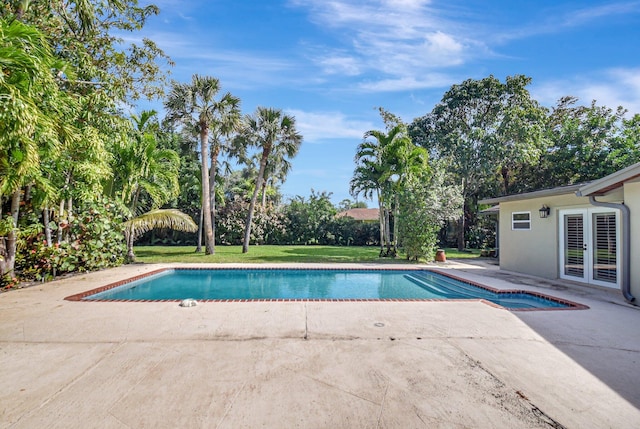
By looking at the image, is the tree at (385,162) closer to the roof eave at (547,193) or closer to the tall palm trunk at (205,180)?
the roof eave at (547,193)

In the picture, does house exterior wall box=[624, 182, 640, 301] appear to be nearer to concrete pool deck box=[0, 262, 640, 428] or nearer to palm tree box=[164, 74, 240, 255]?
concrete pool deck box=[0, 262, 640, 428]

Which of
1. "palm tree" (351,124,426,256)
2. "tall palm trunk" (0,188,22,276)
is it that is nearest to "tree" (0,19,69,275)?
"tall palm trunk" (0,188,22,276)

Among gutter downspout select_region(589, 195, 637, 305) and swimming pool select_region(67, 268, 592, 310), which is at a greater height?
gutter downspout select_region(589, 195, 637, 305)

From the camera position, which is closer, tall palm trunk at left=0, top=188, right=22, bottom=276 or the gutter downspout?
the gutter downspout

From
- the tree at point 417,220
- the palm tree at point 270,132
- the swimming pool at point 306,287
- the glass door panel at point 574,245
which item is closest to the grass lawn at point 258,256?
the tree at point 417,220

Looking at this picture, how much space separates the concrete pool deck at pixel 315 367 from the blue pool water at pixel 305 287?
2.30m

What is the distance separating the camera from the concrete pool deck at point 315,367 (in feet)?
9.21

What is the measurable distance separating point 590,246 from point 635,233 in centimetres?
230

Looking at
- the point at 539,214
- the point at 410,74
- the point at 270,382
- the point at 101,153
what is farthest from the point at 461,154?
the point at 270,382

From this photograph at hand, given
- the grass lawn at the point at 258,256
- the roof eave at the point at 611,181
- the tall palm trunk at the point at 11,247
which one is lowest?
the grass lawn at the point at 258,256

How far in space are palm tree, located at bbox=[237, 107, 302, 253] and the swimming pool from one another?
23.1 feet

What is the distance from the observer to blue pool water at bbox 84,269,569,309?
862 centimetres

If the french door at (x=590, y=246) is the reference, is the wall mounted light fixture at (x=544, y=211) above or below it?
above

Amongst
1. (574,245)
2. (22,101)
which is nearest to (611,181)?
(574,245)
